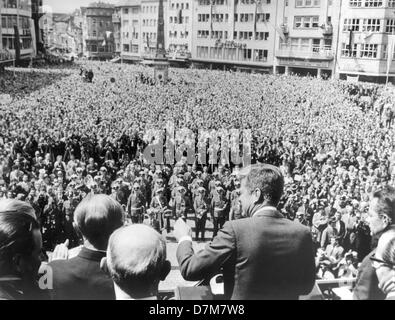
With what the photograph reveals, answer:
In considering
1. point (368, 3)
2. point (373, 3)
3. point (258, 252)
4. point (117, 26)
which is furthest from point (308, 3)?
point (258, 252)

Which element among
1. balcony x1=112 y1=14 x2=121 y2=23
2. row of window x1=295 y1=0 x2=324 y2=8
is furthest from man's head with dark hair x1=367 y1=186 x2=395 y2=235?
balcony x1=112 y1=14 x2=121 y2=23

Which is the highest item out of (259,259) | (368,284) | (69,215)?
(259,259)

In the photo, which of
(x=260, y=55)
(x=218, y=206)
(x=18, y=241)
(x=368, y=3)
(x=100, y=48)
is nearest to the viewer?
(x=18, y=241)

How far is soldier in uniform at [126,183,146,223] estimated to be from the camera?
11.5 metres

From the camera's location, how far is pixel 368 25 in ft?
66.9

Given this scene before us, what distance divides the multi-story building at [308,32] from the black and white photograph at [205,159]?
11cm

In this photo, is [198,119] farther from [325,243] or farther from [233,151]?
[325,243]

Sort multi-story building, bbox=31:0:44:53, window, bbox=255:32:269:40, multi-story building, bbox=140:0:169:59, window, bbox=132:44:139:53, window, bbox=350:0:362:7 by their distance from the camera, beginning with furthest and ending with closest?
1. multi-story building, bbox=31:0:44:53
2. window, bbox=132:44:139:53
3. multi-story building, bbox=140:0:169:59
4. window, bbox=255:32:269:40
5. window, bbox=350:0:362:7

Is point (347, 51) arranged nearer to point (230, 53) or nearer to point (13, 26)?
point (230, 53)

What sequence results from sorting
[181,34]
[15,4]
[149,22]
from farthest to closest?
[15,4] → [149,22] → [181,34]

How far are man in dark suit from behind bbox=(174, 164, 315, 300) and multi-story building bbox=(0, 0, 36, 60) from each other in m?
34.3

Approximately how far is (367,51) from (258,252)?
20.1 m

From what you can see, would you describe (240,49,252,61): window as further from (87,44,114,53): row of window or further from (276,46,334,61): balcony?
(87,44,114,53): row of window

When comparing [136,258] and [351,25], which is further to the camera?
[351,25]
